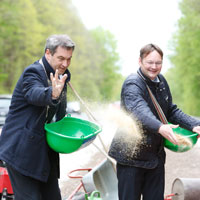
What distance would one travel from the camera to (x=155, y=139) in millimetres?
2939

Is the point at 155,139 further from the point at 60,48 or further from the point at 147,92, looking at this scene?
the point at 60,48

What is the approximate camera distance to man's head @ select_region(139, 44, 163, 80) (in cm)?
290

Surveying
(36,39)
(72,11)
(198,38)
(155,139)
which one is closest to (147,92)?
(155,139)

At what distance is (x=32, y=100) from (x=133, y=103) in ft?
2.64

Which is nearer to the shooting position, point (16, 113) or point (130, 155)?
point (16, 113)

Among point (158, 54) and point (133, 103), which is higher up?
point (158, 54)

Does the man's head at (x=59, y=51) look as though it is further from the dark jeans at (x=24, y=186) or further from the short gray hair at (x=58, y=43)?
the dark jeans at (x=24, y=186)

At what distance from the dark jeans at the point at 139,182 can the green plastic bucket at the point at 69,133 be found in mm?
424

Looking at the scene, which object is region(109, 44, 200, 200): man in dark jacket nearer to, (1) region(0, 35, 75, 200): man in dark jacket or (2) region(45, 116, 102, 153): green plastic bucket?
(2) region(45, 116, 102, 153): green plastic bucket

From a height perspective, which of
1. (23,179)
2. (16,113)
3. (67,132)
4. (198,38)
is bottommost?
(23,179)

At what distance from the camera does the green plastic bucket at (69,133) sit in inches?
99.0

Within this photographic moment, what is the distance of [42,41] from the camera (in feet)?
107

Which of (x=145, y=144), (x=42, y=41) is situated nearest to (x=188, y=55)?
(x=42, y=41)

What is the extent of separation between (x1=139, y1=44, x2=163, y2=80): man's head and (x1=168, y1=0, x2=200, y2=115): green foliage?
73.6ft
